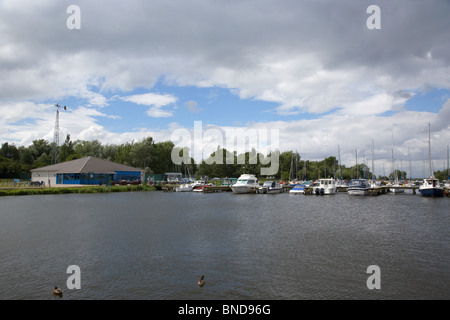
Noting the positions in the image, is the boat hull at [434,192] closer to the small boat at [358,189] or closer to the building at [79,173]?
the small boat at [358,189]

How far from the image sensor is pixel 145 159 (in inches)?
4545

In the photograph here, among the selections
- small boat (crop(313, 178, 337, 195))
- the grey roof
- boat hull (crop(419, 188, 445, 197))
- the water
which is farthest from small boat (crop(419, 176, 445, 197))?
the grey roof

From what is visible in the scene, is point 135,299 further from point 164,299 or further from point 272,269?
point 272,269

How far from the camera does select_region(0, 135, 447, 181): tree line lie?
359ft

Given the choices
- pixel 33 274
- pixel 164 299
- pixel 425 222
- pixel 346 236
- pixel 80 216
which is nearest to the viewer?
pixel 164 299

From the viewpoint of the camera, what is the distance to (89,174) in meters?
79.8

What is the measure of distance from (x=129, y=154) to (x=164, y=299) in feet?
360

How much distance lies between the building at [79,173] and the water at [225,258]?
5124cm

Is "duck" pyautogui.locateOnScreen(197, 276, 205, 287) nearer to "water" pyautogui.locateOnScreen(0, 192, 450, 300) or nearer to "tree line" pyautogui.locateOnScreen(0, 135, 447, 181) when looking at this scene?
"water" pyautogui.locateOnScreen(0, 192, 450, 300)

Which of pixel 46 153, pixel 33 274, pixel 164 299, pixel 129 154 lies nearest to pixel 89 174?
pixel 129 154

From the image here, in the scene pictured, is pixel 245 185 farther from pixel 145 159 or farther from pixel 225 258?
pixel 225 258

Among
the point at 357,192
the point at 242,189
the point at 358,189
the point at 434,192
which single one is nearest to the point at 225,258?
the point at 357,192

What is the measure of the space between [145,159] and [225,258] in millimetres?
102668

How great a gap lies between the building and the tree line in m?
18.6
